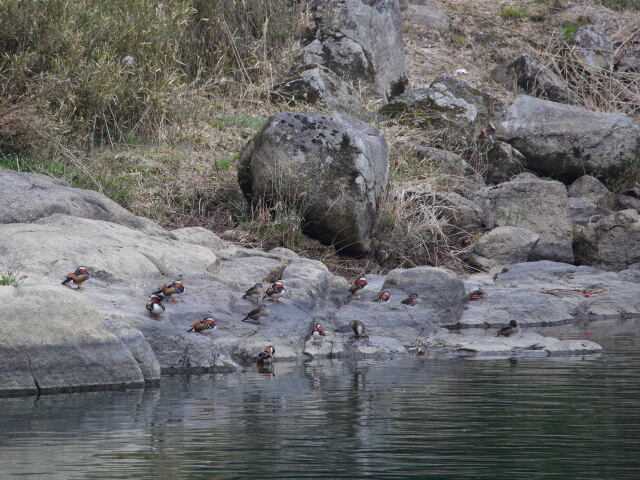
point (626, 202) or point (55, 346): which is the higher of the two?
point (55, 346)

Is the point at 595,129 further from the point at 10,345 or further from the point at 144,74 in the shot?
the point at 10,345

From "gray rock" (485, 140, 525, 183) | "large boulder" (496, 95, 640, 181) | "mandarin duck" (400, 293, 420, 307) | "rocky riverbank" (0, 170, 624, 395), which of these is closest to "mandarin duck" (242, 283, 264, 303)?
"rocky riverbank" (0, 170, 624, 395)

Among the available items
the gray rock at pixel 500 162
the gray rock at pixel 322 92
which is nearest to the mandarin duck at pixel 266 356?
the gray rock at pixel 322 92

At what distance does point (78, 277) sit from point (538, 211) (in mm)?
10542

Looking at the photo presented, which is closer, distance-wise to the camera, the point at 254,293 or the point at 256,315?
the point at 256,315

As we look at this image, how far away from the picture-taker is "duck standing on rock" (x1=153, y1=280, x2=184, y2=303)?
37.0ft

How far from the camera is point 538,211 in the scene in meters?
19.0

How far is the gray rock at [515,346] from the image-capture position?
39.0 ft

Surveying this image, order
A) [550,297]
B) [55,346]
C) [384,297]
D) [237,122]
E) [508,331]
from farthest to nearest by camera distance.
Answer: [237,122], [550,297], [384,297], [508,331], [55,346]

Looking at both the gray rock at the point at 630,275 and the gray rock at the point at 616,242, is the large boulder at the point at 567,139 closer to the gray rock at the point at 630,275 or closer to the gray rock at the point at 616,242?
the gray rock at the point at 616,242

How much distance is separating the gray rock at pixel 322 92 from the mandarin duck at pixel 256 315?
9339 millimetres

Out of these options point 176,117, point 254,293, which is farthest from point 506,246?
point 254,293

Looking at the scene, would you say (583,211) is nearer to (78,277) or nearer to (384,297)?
(384,297)

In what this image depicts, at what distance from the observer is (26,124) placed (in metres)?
16.3
